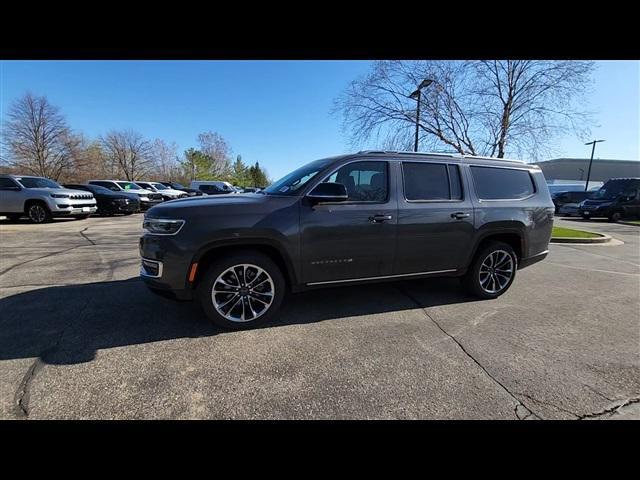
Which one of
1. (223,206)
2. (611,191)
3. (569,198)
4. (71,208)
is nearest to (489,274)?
(223,206)

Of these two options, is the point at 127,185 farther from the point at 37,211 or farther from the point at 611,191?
the point at 611,191

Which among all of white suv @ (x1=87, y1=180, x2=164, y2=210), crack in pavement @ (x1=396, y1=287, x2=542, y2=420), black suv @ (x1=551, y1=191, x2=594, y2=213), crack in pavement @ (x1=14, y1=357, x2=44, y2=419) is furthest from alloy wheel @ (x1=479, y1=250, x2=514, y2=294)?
black suv @ (x1=551, y1=191, x2=594, y2=213)

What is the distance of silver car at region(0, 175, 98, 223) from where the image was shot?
11.6m

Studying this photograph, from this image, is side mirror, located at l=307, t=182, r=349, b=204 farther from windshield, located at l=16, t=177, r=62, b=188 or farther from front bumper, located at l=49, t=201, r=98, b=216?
windshield, located at l=16, t=177, r=62, b=188

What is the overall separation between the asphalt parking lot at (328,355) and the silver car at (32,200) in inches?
355

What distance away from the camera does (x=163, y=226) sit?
3158 millimetres

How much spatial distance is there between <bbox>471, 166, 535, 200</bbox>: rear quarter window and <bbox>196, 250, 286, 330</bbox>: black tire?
10.0ft

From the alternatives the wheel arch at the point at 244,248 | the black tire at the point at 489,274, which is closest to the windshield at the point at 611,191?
the black tire at the point at 489,274

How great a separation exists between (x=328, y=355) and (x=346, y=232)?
138cm
